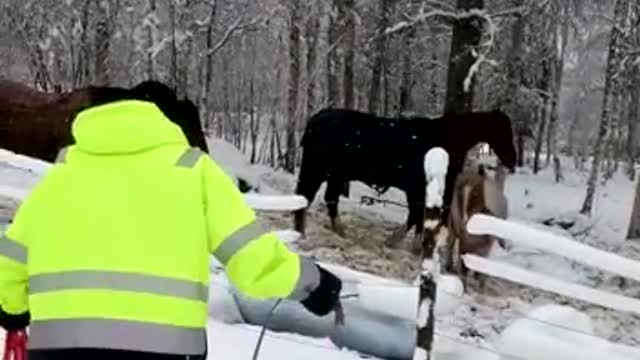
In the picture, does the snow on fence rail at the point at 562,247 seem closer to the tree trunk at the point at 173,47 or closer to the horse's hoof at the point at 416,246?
the horse's hoof at the point at 416,246

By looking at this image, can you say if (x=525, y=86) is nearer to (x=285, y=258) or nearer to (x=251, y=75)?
(x=251, y=75)

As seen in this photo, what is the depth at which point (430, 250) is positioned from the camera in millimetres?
4578

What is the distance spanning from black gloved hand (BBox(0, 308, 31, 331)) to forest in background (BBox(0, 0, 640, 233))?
461 inches

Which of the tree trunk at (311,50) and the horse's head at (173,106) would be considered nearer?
the horse's head at (173,106)

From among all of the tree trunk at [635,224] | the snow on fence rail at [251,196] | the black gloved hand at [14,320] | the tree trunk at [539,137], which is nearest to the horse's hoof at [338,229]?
the snow on fence rail at [251,196]

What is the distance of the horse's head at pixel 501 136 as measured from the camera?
10.1 meters

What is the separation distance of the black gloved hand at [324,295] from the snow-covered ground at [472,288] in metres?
2.40

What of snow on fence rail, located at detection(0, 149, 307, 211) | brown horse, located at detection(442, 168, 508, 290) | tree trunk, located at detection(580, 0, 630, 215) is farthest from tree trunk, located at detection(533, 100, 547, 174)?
snow on fence rail, located at detection(0, 149, 307, 211)

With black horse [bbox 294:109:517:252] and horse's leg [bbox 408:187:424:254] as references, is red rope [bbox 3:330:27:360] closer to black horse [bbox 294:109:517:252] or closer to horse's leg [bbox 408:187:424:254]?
black horse [bbox 294:109:517:252]

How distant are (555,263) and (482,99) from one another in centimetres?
1269

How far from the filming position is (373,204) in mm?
14445

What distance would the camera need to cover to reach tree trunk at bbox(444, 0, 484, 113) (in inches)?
577

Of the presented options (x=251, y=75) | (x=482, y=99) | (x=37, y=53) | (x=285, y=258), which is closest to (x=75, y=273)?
(x=285, y=258)

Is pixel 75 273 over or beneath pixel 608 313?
over
